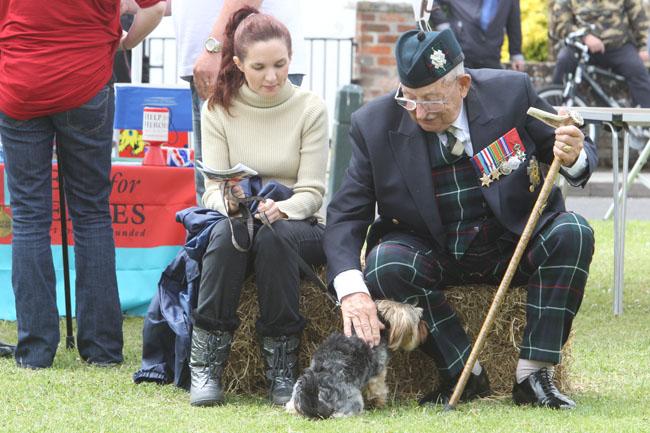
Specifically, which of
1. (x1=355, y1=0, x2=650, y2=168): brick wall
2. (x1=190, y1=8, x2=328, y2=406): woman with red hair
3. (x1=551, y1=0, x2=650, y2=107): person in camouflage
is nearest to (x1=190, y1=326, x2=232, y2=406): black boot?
(x1=190, y1=8, x2=328, y2=406): woman with red hair

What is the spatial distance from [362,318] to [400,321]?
15 centimetres

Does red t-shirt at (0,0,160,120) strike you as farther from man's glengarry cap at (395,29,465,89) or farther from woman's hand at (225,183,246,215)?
man's glengarry cap at (395,29,465,89)

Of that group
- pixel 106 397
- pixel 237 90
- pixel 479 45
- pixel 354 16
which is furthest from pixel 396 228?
pixel 354 16

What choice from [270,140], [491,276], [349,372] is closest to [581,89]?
[270,140]

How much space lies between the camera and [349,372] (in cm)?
445

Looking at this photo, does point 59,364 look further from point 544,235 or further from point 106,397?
point 544,235

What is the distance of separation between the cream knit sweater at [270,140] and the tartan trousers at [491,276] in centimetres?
51

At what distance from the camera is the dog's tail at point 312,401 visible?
443 centimetres

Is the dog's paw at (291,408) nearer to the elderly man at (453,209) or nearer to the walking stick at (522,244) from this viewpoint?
the elderly man at (453,209)

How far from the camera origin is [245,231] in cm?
478

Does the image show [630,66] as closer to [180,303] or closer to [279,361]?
[180,303]

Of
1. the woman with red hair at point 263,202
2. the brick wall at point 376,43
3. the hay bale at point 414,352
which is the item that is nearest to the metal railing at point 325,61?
the brick wall at point 376,43

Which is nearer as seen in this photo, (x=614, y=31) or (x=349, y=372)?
(x=349, y=372)

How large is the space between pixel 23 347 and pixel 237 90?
1.41 m
